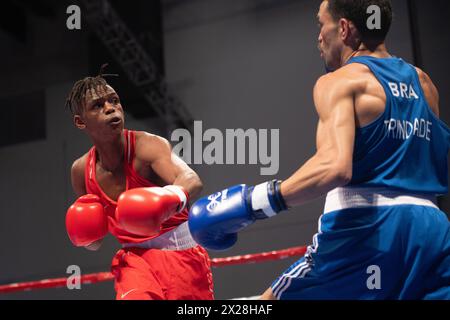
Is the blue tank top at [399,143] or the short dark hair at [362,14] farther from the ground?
the short dark hair at [362,14]

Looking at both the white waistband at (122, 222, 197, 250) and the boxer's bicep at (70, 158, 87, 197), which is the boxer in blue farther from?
the boxer's bicep at (70, 158, 87, 197)

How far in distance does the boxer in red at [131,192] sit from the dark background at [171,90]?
3.06 m

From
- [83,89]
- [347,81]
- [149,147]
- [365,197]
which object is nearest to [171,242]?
[149,147]

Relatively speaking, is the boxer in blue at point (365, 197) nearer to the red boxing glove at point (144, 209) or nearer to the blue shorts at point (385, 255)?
the blue shorts at point (385, 255)

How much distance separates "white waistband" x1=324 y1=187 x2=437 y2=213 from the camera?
5.02 ft

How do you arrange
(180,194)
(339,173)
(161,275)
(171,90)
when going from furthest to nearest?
(171,90), (161,275), (180,194), (339,173)

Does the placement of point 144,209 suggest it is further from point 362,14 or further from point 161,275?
point 362,14

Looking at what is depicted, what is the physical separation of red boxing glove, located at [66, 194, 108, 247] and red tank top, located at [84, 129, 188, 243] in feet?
0.24

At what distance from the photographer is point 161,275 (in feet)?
6.93

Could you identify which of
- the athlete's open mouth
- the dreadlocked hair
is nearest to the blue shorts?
the athlete's open mouth

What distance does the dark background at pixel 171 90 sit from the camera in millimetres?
5406

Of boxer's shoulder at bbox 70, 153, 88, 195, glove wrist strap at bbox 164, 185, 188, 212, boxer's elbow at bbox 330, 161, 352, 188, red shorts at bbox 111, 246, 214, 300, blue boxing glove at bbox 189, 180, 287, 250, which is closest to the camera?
boxer's elbow at bbox 330, 161, 352, 188

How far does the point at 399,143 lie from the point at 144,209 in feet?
2.56

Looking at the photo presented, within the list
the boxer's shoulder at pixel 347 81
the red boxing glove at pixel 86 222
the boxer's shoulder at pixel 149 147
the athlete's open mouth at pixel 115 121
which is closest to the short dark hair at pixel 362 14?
the boxer's shoulder at pixel 347 81
